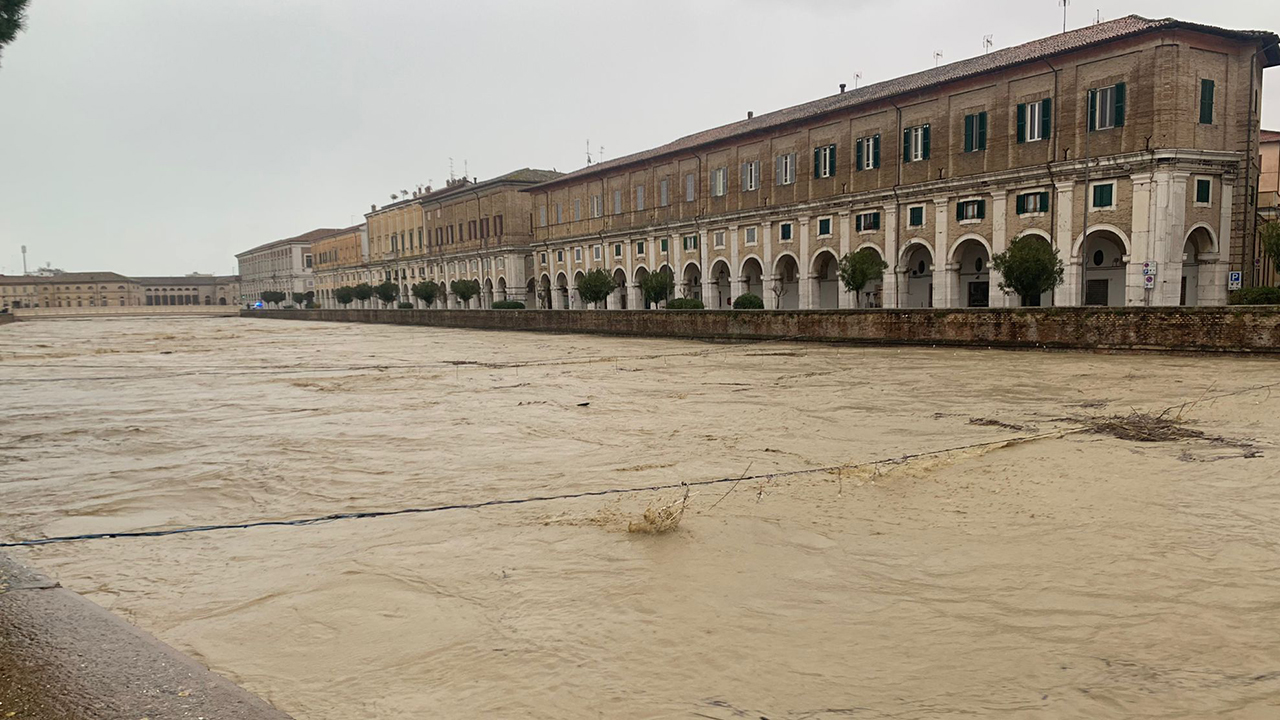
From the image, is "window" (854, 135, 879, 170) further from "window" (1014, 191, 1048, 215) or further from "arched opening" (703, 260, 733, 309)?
"arched opening" (703, 260, 733, 309)

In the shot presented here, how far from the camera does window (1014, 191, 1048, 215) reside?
32062 millimetres

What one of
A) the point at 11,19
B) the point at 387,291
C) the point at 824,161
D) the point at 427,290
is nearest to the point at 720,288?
the point at 824,161

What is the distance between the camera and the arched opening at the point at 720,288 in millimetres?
Answer: 47688

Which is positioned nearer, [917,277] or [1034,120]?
[1034,120]

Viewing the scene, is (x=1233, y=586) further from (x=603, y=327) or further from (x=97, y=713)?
(x=603, y=327)

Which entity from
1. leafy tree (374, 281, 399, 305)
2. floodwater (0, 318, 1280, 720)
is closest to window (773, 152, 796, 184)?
floodwater (0, 318, 1280, 720)

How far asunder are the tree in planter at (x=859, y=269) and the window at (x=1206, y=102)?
12501 mm

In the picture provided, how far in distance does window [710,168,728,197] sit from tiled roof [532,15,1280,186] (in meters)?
1.75

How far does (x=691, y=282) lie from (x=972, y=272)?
1797 cm

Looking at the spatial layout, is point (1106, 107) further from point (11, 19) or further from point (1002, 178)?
point (11, 19)

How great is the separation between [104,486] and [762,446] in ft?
20.2

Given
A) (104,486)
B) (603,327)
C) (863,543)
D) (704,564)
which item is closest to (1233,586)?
(863,543)

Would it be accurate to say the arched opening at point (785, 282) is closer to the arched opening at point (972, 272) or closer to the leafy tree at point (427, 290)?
the arched opening at point (972, 272)

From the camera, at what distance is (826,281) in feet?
139
